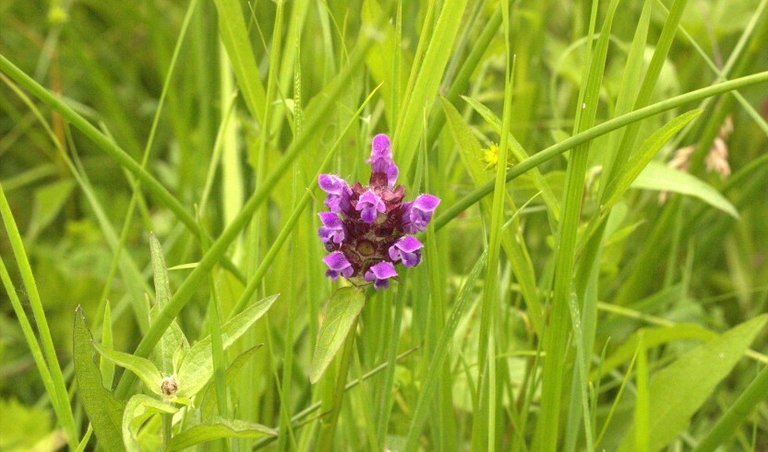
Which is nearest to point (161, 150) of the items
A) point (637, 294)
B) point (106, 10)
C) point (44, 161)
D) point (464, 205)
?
point (44, 161)

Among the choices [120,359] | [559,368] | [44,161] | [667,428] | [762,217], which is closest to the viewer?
[120,359]

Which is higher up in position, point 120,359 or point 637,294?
point 637,294

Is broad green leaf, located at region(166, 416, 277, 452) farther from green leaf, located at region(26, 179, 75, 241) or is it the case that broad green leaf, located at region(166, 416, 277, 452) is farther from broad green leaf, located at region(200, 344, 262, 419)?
green leaf, located at region(26, 179, 75, 241)

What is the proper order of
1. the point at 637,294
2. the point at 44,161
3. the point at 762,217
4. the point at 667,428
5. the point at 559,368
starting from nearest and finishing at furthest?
the point at 559,368
the point at 667,428
the point at 637,294
the point at 762,217
the point at 44,161

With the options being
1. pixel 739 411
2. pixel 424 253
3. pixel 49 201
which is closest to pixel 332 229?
pixel 424 253

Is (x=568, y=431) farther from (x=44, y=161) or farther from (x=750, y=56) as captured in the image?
(x=44, y=161)

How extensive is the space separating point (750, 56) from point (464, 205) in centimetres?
74

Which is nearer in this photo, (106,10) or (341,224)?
(341,224)

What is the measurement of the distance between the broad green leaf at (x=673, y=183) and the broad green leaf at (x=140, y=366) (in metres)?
0.62

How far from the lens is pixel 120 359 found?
68cm

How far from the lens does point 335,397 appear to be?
82 centimetres

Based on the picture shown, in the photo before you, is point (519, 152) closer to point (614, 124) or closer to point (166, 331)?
point (614, 124)

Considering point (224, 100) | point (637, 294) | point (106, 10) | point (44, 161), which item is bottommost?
point (637, 294)

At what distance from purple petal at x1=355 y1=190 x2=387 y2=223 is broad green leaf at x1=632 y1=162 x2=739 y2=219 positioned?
430mm
